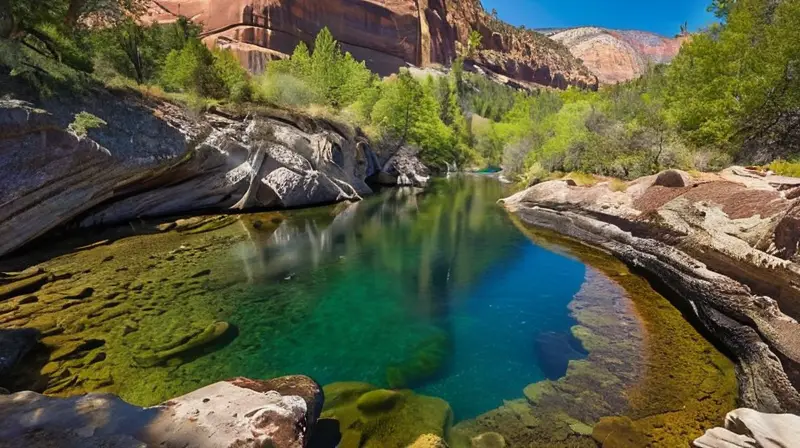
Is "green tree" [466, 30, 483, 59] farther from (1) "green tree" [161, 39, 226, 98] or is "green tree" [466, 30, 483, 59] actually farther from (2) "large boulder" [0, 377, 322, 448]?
(2) "large boulder" [0, 377, 322, 448]

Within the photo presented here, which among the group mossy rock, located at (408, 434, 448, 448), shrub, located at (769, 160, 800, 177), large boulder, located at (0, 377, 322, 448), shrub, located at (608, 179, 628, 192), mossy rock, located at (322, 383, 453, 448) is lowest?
mossy rock, located at (322, 383, 453, 448)

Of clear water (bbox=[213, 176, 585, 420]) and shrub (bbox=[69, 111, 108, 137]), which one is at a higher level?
shrub (bbox=[69, 111, 108, 137])

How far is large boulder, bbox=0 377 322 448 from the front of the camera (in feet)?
12.5

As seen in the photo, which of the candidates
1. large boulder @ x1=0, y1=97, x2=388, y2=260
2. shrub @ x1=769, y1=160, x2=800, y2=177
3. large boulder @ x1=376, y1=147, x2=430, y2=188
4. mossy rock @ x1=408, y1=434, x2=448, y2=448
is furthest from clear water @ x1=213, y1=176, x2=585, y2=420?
large boulder @ x1=376, y1=147, x2=430, y2=188

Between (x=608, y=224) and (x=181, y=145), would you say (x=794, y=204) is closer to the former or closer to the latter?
(x=608, y=224)

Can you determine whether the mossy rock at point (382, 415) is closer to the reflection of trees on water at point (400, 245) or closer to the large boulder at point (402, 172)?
the reflection of trees on water at point (400, 245)

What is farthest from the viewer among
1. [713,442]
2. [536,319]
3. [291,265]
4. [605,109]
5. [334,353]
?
[605,109]

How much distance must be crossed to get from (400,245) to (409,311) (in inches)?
266

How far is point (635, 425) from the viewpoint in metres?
5.83

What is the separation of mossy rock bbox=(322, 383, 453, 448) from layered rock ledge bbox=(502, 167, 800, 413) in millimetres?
5372

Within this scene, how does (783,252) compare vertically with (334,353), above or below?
above

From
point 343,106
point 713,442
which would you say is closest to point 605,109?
point 343,106

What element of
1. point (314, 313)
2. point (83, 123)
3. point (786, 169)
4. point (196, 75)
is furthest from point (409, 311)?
point (196, 75)

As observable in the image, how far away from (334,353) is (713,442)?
21.1ft
